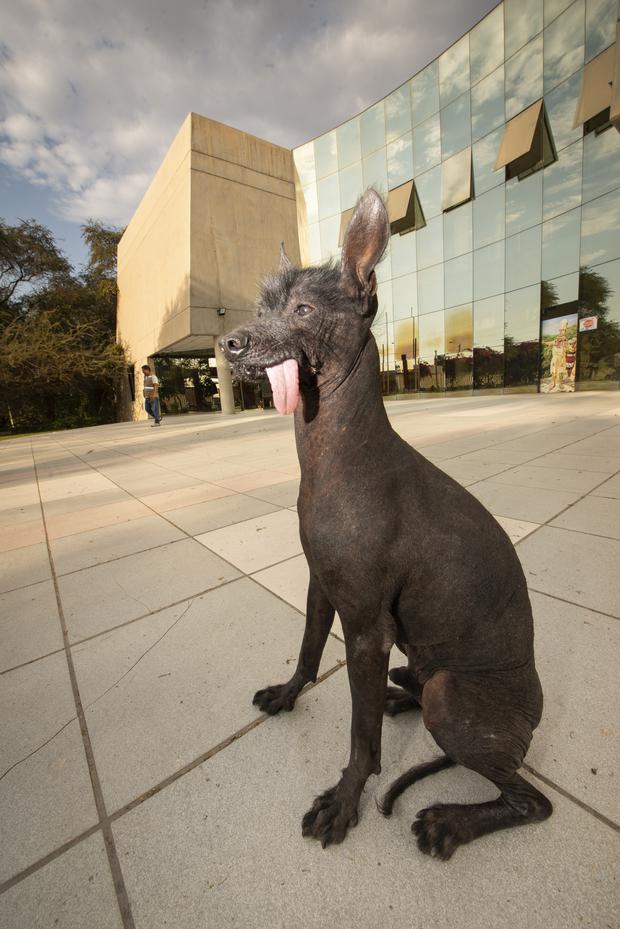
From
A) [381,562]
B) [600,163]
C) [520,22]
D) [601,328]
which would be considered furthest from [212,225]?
[381,562]

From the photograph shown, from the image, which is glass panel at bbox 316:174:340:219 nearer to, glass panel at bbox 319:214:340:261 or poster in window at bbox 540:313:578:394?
glass panel at bbox 319:214:340:261

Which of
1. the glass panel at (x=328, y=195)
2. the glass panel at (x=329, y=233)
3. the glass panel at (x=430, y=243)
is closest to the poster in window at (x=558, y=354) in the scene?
the glass panel at (x=430, y=243)

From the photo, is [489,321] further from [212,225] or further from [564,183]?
[212,225]

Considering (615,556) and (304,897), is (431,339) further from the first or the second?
(304,897)

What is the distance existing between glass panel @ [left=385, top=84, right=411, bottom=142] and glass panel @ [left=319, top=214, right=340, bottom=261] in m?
4.92

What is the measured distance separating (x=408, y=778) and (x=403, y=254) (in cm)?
2512

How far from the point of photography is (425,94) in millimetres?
19984

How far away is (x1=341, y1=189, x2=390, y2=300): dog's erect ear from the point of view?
113 cm

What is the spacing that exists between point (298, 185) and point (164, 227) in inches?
363

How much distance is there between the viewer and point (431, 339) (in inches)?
850

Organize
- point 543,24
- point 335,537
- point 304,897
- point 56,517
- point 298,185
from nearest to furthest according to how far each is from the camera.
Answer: point 304,897 < point 335,537 < point 56,517 < point 543,24 < point 298,185

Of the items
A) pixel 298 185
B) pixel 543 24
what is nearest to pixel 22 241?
pixel 298 185

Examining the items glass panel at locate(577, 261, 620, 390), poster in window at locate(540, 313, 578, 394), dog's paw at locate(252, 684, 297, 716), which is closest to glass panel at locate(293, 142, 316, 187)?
poster in window at locate(540, 313, 578, 394)

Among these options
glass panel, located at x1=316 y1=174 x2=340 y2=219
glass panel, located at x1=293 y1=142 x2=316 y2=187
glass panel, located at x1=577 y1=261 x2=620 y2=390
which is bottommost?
glass panel, located at x1=577 y1=261 x2=620 y2=390
